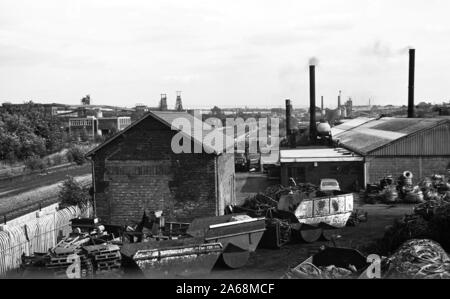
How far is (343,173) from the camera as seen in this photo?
29.8m

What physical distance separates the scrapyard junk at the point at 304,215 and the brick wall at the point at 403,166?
8.60m

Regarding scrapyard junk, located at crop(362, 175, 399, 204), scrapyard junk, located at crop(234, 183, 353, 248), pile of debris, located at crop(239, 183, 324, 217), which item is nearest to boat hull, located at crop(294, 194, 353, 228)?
scrapyard junk, located at crop(234, 183, 353, 248)

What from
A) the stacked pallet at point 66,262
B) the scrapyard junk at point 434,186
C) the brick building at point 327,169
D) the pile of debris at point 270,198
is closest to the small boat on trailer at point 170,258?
the stacked pallet at point 66,262

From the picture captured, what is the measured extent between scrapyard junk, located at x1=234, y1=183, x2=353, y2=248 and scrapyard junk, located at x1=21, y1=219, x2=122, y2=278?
17.6 feet

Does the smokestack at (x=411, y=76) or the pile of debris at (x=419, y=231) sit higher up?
the smokestack at (x=411, y=76)

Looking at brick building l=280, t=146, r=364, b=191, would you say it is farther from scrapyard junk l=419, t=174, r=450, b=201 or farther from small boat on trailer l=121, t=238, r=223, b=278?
small boat on trailer l=121, t=238, r=223, b=278

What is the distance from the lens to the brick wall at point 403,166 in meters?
29.2

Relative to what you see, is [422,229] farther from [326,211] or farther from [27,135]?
[27,135]

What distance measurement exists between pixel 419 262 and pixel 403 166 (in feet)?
63.8

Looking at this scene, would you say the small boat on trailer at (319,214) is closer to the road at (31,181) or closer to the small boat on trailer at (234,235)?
the small boat on trailer at (234,235)
